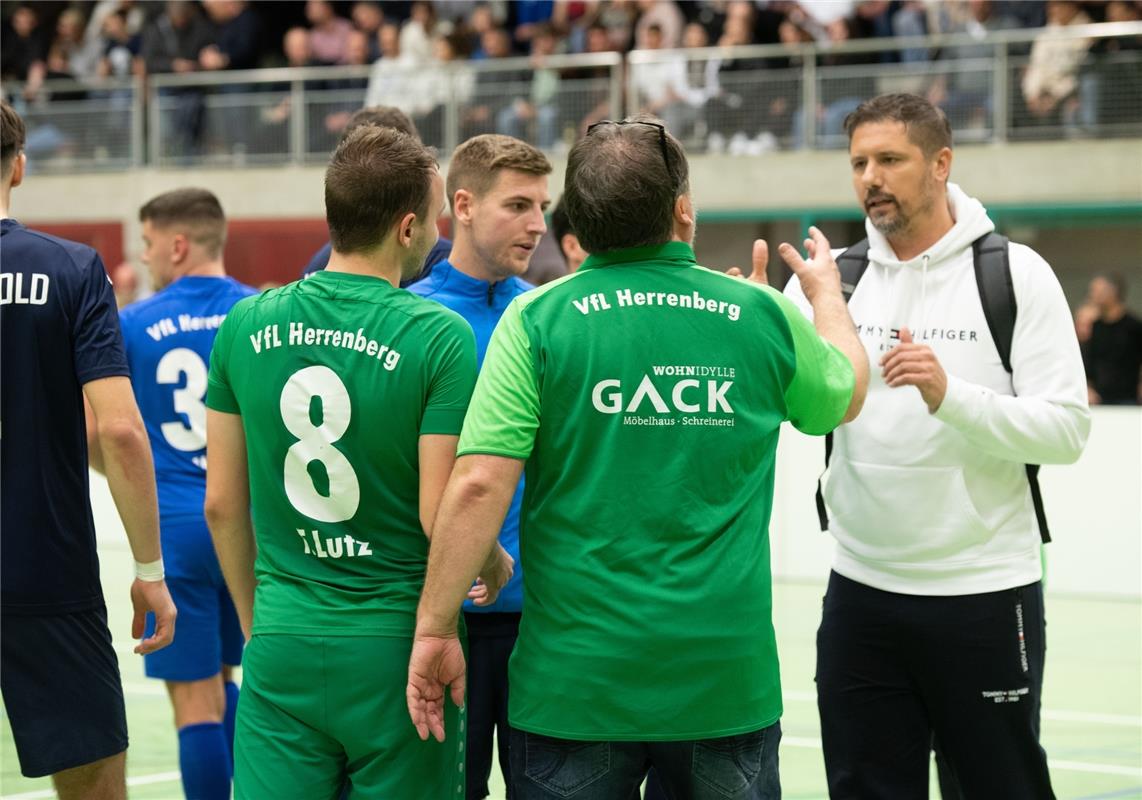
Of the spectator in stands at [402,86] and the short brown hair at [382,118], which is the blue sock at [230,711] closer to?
the short brown hair at [382,118]

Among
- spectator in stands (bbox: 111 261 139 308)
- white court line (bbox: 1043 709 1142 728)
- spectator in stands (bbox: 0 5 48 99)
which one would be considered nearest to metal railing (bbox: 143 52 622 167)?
spectator in stands (bbox: 111 261 139 308)

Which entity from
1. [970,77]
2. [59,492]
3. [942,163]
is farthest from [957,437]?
[970,77]

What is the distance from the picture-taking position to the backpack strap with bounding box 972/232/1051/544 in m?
4.35

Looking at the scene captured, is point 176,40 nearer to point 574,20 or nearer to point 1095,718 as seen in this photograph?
point 574,20

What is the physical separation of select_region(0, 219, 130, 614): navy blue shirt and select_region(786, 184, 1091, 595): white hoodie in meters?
1.96

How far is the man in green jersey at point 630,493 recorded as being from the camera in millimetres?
3352

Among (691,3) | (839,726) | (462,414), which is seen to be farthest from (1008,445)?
(691,3)

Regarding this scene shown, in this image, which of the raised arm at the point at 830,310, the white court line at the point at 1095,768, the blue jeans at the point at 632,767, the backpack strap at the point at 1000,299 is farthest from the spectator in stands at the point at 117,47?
the blue jeans at the point at 632,767

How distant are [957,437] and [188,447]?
298 centimetres

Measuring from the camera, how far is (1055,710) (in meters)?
8.25

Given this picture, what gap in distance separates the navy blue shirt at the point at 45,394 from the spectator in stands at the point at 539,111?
1358 centimetres

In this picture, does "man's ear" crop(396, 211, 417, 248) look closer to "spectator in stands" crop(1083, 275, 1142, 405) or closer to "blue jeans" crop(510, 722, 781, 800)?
"blue jeans" crop(510, 722, 781, 800)

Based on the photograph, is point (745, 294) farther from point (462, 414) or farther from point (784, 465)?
point (784, 465)

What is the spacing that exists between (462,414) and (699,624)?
68 centimetres
